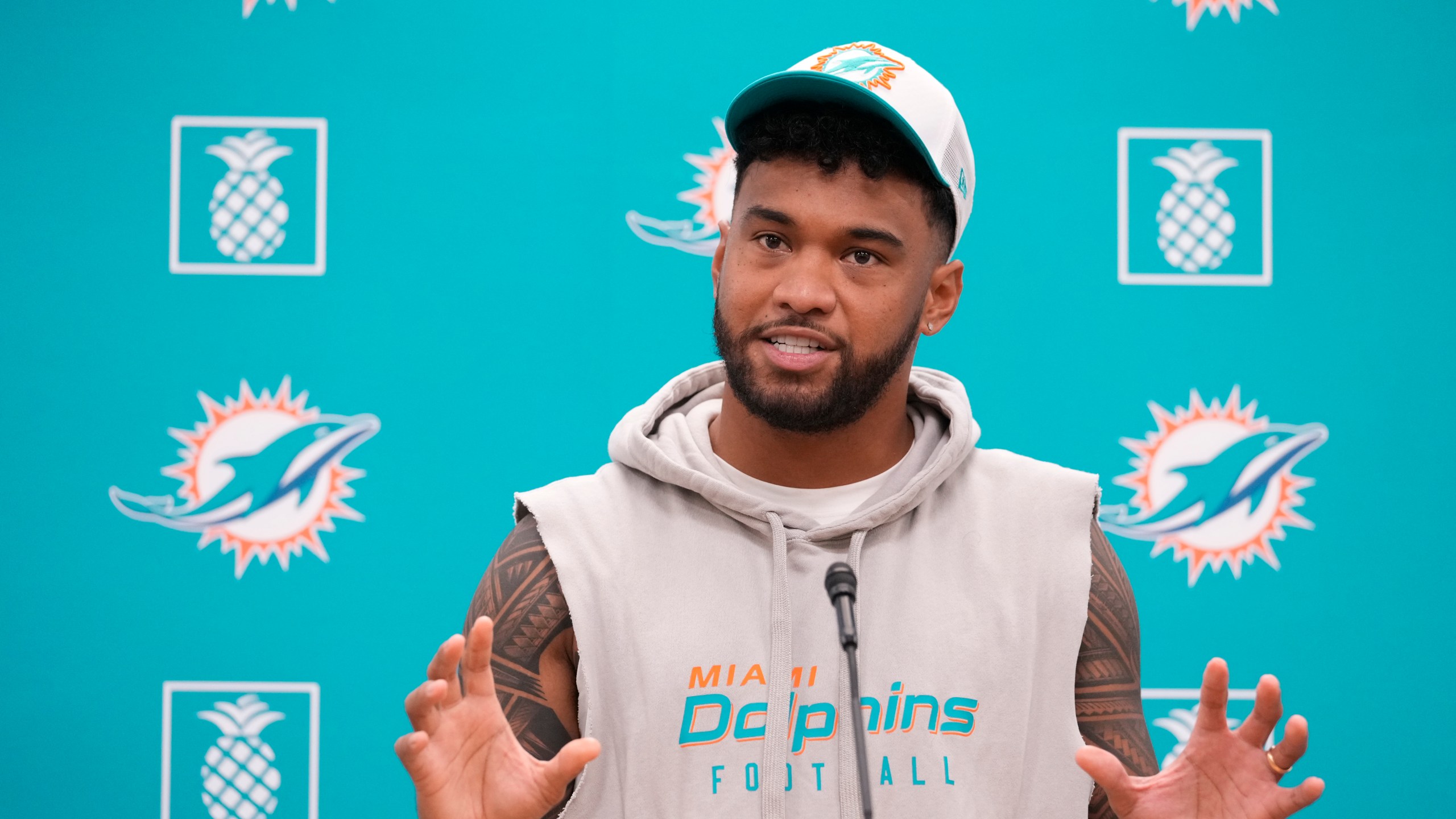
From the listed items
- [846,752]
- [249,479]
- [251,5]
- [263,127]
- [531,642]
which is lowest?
[846,752]

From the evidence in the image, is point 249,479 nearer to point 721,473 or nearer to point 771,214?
point 721,473

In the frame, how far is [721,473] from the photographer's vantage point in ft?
4.11

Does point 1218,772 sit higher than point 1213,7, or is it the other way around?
point 1213,7

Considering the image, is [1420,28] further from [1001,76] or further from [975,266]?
[975,266]

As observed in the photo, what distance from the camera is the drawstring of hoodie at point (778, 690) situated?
1.10m

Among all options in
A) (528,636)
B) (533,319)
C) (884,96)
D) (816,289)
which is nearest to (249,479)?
(533,319)

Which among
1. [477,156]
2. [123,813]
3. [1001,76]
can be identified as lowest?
[123,813]

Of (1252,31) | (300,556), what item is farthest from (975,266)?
(300,556)

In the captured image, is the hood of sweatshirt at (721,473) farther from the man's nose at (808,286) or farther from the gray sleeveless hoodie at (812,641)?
the man's nose at (808,286)

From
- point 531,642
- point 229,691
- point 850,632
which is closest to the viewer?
point 850,632

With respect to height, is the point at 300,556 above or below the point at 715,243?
below

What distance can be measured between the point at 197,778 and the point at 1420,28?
7.85 feet

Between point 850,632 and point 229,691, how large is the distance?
129cm

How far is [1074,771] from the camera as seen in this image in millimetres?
1171
